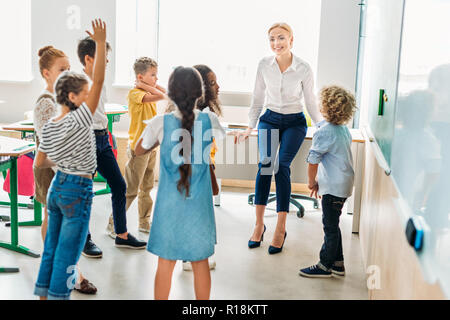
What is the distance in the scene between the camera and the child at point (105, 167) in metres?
3.15

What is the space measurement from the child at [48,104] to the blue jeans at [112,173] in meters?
0.34

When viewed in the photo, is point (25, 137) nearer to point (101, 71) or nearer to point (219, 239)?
point (219, 239)

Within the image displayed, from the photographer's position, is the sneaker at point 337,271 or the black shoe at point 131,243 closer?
the sneaker at point 337,271

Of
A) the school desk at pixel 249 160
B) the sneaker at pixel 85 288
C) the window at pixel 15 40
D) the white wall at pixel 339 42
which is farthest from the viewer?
the window at pixel 15 40

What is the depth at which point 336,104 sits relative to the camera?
10.4ft

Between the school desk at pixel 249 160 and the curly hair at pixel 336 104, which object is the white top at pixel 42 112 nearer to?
the curly hair at pixel 336 104

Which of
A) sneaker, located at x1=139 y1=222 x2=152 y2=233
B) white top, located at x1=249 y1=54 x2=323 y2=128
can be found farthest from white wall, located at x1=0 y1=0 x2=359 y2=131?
sneaker, located at x1=139 y1=222 x2=152 y2=233

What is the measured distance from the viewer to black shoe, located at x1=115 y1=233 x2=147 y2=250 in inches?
146

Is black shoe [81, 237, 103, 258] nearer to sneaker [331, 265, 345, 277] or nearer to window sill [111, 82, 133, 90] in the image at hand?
sneaker [331, 265, 345, 277]

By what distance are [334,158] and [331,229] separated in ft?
1.36

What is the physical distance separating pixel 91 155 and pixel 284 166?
1538 millimetres

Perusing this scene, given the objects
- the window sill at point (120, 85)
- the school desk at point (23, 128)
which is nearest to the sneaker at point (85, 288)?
the school desk at point (23, 128)

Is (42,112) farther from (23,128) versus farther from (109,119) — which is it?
(109,119)

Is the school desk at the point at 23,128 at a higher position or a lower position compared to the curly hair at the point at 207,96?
lower
